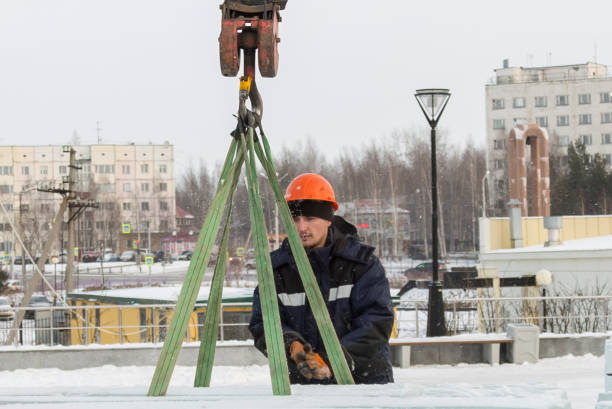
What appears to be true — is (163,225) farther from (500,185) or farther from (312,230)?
(312,230)

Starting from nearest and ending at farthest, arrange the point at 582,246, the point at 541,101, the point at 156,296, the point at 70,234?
the point at 156,296 < the point at 582,246 < the point at 70,234 < the point at 541,101

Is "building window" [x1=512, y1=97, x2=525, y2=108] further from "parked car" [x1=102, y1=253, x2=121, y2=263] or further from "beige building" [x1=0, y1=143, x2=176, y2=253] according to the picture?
"parked car" [x1=102, y1=253, x2=121, y2=263]

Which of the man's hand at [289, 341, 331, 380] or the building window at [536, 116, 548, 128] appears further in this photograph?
the building window at [536, 116, 548, 128]

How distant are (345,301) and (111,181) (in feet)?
273

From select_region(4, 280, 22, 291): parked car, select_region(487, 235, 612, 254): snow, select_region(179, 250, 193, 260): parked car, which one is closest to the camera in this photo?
select_region(487, 235, 612, 254): snow

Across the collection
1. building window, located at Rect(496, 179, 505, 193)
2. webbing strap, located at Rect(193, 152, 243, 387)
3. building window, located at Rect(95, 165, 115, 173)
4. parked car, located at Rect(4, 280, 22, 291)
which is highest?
building window, located at Rect(95, 165, 115, 173)

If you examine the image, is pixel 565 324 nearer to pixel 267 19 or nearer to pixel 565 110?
pixel 267 19

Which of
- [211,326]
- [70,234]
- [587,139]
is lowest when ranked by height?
[211,326]

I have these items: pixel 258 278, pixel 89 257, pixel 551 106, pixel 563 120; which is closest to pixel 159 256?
pixel 89 257

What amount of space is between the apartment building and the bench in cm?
A: 5948

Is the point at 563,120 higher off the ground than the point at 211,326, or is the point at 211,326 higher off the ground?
the point at 563,120

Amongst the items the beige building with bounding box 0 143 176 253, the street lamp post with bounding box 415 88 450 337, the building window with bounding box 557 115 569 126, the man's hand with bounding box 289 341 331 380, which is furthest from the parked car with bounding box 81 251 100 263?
the man's hand with bounding box 289 341 331 380

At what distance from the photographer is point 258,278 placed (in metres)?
3.68

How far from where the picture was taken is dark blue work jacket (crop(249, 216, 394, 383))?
4289 millimetres
